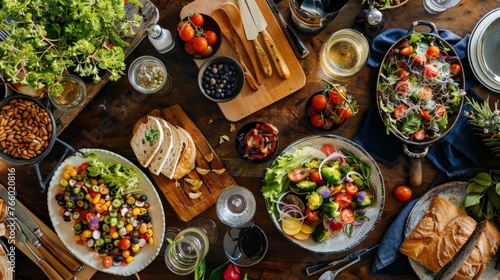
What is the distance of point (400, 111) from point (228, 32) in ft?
3.35

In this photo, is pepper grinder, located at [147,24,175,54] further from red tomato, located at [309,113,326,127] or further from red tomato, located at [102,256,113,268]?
red tomato, located at [102,256,113,268]

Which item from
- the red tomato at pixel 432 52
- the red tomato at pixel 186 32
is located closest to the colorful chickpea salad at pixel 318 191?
the red tomato at pixel 432 52

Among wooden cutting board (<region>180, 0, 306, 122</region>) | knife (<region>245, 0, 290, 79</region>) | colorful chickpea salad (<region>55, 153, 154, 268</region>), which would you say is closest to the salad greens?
colorful chickpea salad (<region>55, 153, 154, 268</region>)

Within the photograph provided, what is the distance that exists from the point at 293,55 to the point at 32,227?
1.72m

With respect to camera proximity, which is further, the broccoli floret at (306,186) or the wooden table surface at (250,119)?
the wooden table surface at (250,119)

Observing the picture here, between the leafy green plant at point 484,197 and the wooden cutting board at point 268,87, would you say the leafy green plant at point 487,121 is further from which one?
the wooden cutting board at point 268,87

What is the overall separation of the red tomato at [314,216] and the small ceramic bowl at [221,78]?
0.72 m

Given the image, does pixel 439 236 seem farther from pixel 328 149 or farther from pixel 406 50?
pixel 406 50

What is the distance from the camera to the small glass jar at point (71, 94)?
7.99 feet

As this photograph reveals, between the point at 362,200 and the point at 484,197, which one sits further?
the point at 484,197

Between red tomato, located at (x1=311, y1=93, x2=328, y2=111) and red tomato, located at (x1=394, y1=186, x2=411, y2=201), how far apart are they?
622mm

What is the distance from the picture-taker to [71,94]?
2467 millimetres

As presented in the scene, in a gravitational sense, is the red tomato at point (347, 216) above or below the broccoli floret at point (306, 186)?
below

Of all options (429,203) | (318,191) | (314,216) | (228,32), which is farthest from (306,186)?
(228,32)
